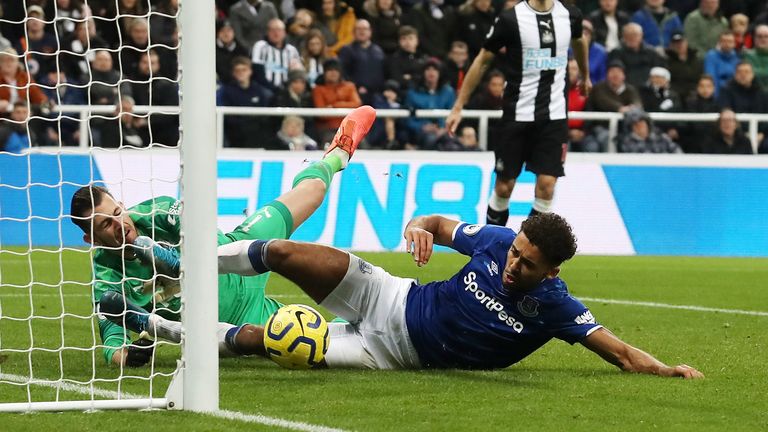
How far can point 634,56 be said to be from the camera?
17.8m

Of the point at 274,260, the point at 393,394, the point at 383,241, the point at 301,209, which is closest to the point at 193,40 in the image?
the point at 274,260

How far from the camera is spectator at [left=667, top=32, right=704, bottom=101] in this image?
17953mm

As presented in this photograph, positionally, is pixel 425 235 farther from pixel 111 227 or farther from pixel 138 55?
pixel 138 55

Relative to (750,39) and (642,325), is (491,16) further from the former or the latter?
(642,325)

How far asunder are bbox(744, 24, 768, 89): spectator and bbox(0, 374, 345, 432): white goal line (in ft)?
46.5

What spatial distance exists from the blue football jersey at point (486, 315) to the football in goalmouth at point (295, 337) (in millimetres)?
459

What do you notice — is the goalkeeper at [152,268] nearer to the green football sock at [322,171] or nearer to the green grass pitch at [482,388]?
the green football sock at [322,171]

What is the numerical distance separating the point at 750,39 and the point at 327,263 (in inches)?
561

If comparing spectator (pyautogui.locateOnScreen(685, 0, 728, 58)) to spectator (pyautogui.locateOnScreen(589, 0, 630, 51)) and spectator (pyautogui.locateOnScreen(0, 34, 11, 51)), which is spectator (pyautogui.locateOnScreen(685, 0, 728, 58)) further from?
spectator (pyautogui.locateOnScreen(0, 34, 11, 51))

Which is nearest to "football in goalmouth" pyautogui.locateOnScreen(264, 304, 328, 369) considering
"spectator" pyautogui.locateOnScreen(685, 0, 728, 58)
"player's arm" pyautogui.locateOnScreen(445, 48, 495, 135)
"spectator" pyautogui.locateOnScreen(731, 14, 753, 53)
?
"player's arm" pyautogui.locateOnScreen(445, 48, 495, 135)

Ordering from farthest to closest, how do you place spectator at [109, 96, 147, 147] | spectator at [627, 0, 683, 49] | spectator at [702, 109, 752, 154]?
1. spectator at [627, 0, 683, 49]
2. spectator at [702, 109, 752, 154]
3. spectator at [109, 96, 147, 147]

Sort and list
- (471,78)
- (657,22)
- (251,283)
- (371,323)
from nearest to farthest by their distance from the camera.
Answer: (371,323), (251,283), (471,78), (657,22)

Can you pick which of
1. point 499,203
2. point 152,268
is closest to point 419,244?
point 152,268

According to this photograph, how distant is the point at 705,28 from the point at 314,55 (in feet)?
19.2
